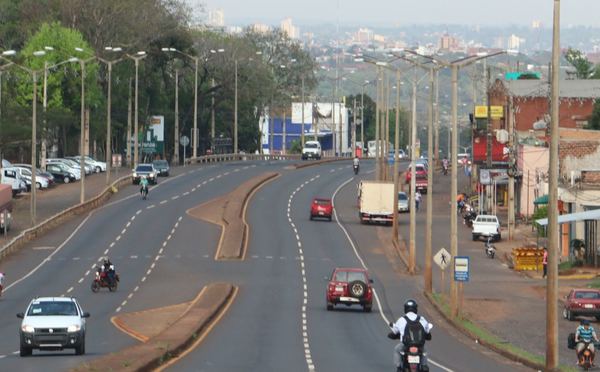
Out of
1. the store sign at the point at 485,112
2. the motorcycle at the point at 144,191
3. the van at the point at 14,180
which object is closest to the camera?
the motorcycle at the point at 144,191

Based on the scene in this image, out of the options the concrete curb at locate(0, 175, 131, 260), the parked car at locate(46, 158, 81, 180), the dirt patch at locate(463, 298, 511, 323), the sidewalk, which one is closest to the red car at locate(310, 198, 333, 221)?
the sidewalk

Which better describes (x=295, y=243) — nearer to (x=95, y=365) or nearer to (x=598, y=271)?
(x=598, y=271)

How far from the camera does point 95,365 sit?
30.8 meters

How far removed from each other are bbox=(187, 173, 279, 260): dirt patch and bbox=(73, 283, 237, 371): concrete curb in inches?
583

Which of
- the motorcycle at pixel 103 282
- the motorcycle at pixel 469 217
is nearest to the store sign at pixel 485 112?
the motorcycle at pixel 469 217

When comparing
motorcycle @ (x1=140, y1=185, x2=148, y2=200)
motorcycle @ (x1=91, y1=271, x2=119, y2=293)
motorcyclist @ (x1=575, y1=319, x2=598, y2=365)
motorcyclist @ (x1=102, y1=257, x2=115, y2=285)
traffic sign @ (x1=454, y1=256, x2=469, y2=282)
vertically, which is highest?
motorcycle @ (x1=140, y1=185, x2=148, y2=200)

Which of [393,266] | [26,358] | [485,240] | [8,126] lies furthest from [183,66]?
[26,358]

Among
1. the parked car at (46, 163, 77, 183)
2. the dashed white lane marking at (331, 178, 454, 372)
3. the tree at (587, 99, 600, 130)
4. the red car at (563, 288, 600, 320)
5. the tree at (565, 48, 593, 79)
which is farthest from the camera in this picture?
the tree at (565, 48, 593, 79)

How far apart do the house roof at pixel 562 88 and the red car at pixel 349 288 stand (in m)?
63.3

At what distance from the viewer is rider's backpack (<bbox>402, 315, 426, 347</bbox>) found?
25.4m

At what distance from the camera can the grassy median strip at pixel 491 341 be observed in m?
36.8

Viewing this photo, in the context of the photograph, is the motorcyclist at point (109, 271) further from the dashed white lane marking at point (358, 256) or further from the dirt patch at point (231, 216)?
the dirt patch at point (231, 216)

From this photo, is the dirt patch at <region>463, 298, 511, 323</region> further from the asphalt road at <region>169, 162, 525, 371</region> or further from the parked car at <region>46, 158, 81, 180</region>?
the parked car at <region>46, 158, 81, 180</region>

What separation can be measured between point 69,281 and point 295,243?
19194 mm
